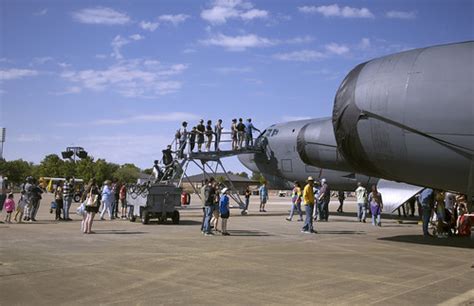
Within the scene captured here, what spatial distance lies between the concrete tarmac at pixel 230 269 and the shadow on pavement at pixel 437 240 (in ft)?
0.11

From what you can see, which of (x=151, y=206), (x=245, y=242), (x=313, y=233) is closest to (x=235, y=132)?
(x=151, y=206)

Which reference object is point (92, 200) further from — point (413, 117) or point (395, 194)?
point (395, 194)

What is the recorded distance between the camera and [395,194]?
17438 millimetres

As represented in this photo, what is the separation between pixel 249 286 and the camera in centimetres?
727

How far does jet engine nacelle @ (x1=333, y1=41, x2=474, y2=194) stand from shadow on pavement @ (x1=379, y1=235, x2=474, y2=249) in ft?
8.45

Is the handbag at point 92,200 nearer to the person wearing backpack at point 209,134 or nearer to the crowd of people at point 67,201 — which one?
the crowd of people at point 67,201

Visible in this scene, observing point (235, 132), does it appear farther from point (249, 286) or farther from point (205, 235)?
point (249, 286)

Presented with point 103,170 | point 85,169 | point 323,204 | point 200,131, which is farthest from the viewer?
point 103,170

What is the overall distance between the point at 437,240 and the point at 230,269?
8.03 meters

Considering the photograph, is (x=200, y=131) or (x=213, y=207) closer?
(x=213, y=207)

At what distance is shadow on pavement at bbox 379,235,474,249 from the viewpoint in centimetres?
1293

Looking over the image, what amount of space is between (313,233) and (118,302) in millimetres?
10029

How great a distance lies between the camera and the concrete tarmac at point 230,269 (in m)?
6.57

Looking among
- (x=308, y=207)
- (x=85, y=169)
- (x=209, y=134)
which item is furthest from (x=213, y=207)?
(x=85, y=169)
